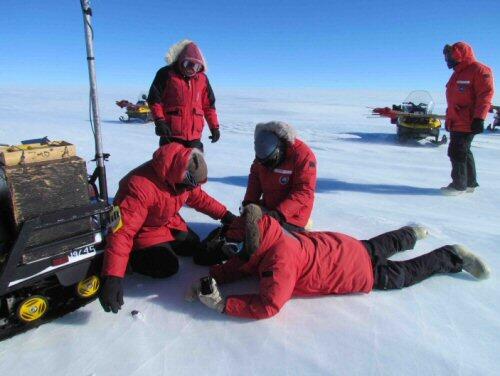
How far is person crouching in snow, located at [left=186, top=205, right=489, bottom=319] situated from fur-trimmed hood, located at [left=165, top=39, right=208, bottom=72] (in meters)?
2.00

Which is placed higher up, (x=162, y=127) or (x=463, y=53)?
(x=463, y=53)

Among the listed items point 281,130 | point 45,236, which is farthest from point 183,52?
point 45,236

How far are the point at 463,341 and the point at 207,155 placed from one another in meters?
5.69

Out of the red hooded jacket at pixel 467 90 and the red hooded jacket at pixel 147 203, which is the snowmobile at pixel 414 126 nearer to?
the red hooded jacket at pixel 467 90

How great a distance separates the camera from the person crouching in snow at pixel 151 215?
198 cm

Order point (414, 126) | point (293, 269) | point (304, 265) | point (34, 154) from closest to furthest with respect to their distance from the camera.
→ 1. point (34, 154)
2. point (293, 269)
3. point (304, 265)
4. point (414, 126)

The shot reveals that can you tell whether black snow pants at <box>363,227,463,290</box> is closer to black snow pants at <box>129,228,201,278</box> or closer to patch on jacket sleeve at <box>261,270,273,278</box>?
patch on jacket sleeve at <box>261,270,273,278</box>

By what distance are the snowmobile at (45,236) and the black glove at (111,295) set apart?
0.10 m

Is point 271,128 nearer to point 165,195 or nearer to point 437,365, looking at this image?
point 165,195

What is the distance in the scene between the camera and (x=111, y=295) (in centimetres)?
189

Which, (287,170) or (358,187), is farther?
(358,187)

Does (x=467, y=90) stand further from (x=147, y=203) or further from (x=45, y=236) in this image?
(x=45, y=236)

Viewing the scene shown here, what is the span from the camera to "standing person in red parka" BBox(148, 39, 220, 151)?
11.2ft

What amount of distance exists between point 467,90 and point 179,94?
10.8 ft
